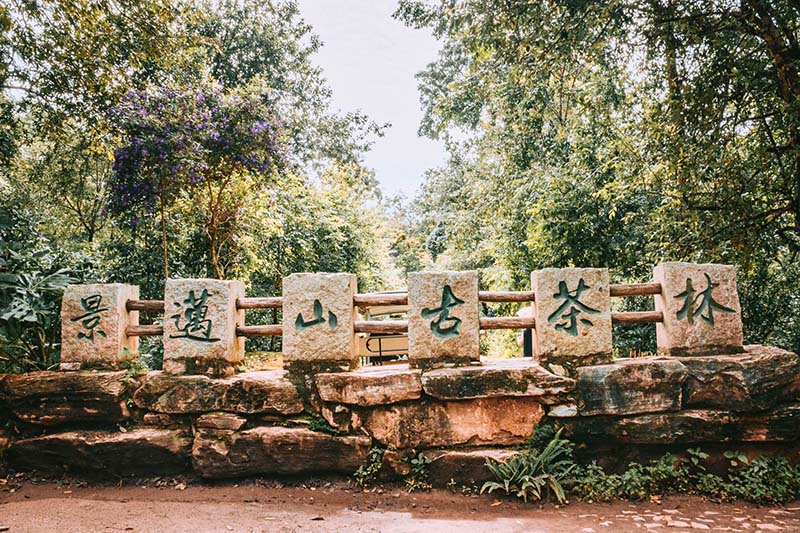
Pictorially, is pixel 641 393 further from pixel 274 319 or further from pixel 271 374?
pixel 274 319

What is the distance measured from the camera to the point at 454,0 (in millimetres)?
Answer: 6574

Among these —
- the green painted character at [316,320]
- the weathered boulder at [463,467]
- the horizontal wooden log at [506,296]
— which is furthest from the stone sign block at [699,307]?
the green painted character at [316,320]

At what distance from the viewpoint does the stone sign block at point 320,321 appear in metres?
4.39

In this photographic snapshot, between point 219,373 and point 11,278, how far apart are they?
96.9 inches

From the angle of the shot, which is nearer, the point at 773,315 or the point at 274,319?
the point at 773,315

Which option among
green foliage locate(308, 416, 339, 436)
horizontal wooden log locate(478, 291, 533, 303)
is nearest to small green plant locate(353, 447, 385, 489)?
green foliage locate(308, 416, 339, 436)

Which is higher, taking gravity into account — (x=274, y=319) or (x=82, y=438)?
(x=274, y=319)

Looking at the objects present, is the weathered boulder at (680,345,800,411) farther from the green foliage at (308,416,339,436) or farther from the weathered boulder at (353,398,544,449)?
the green foliage at (308,416,339,436)

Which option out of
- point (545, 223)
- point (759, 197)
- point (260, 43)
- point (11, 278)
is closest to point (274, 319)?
point (11, 278)

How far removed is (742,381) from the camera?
4.13 m

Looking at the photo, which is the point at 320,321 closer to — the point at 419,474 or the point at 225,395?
the point at 225,395

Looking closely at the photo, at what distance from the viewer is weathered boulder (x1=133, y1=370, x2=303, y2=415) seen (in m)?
4.33

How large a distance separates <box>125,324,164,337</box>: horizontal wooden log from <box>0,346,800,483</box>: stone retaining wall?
0.53m

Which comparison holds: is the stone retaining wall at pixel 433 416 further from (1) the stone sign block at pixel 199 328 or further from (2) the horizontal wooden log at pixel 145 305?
(2) the horizontal wooden log at pixel 145 305
